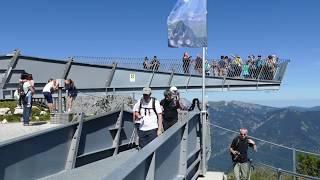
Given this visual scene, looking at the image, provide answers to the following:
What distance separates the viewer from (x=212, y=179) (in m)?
11.0

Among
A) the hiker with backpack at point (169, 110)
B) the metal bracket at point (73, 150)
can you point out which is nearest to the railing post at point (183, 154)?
the hiker with backpack at point (169, 110)

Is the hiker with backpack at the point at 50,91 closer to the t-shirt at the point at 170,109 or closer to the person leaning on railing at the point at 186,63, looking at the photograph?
the t-shirt at the point at 170,109

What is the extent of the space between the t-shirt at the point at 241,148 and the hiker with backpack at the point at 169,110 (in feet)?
7.52

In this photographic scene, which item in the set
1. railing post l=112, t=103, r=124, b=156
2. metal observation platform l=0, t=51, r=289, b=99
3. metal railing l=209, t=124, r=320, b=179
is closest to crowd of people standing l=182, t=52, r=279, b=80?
metal observation platform l=0, t=51, r=289, b=99

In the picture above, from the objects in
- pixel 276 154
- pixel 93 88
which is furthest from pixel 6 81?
pixel 276 154

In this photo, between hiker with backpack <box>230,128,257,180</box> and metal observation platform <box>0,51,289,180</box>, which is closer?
metal observation platform <box>0,51,289,180</box>

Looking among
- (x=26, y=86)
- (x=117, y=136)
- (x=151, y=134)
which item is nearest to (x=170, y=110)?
(x=151, y=134)

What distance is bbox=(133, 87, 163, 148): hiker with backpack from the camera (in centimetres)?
1055

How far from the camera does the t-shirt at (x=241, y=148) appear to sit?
43.3ft

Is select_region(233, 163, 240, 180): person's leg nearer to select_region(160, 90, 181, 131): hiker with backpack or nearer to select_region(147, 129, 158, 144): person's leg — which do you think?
select_region(160, 90, 181, 131): hiker with backpack

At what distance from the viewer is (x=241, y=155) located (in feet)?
43.6

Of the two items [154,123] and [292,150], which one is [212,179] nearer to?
[154,123]

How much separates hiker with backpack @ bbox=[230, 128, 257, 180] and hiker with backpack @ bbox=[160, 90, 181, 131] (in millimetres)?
2314

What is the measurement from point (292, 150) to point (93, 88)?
19.3 meters
